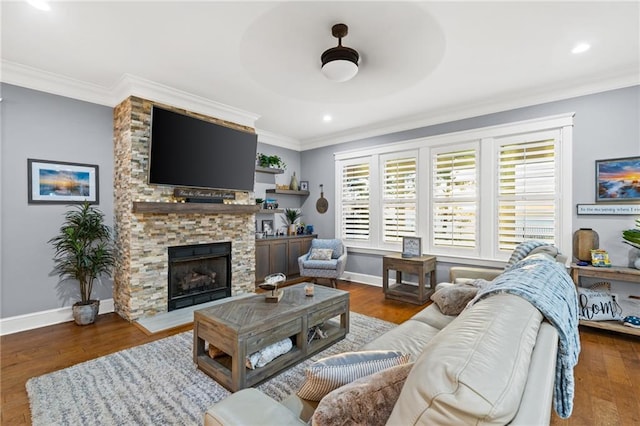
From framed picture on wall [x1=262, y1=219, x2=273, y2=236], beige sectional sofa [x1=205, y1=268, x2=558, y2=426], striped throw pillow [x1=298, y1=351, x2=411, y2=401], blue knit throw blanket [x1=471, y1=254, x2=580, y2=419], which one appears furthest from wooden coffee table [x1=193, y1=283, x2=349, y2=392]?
framed picture on wall [x1=262, y1=219, x2=273, y2=236]

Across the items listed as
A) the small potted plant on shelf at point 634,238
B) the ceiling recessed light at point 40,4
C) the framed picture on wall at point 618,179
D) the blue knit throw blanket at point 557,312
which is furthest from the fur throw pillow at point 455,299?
the ceiling recessed light at point 40,4

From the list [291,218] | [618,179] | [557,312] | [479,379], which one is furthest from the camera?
[291,218]

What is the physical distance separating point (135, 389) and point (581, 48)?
15.3 feet

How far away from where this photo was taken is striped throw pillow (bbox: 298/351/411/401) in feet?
3.72

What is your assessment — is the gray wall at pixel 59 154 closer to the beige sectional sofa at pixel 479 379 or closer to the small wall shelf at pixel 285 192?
the small wall shelf at pixel 285 192

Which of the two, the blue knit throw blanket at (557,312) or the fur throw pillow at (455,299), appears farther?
the fur throw pillow at (455,299)

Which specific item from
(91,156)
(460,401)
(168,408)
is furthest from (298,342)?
(91,156)

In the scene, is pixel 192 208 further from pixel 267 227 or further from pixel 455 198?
pixel 455 198

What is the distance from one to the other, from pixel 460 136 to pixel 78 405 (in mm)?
4860

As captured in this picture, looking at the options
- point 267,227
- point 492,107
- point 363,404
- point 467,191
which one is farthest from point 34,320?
point 492,107

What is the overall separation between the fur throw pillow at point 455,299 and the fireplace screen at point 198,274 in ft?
9.82

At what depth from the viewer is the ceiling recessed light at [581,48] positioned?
8.65 ft

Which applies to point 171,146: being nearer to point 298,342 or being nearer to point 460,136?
point 298,342

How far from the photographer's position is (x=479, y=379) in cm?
63
